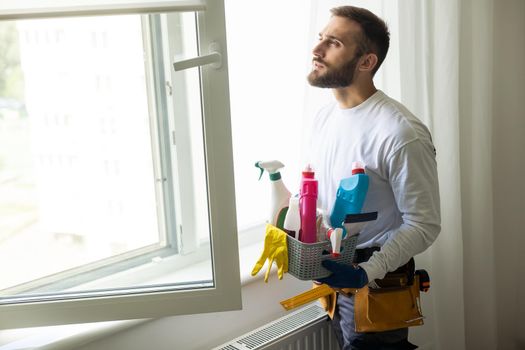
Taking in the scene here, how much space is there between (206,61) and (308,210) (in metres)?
0.40

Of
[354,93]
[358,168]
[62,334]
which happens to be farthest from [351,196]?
[62,334]

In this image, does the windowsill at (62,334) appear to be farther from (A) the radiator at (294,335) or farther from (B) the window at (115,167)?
(A) the radiator at (294,335)

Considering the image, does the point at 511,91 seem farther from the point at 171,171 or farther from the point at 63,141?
the point at 63,141

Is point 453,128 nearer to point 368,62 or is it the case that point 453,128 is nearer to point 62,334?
point 368,62

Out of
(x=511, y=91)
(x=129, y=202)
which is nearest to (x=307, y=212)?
(x=129, y=202)

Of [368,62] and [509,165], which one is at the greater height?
[368,62]

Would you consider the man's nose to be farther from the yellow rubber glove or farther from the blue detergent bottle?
the yellow rubber glove

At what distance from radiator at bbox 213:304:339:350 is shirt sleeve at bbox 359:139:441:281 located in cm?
36

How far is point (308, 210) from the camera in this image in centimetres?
123

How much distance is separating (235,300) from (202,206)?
0.78 feet

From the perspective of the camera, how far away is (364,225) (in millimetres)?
1285

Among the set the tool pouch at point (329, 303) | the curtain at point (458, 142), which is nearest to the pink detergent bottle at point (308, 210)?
the tool pouch at point (329, 303)

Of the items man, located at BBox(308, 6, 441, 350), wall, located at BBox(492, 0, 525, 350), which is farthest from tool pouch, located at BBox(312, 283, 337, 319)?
wall, located at BBox(492, 0, 525, 350)

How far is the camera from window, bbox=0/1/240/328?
45.1 inches
